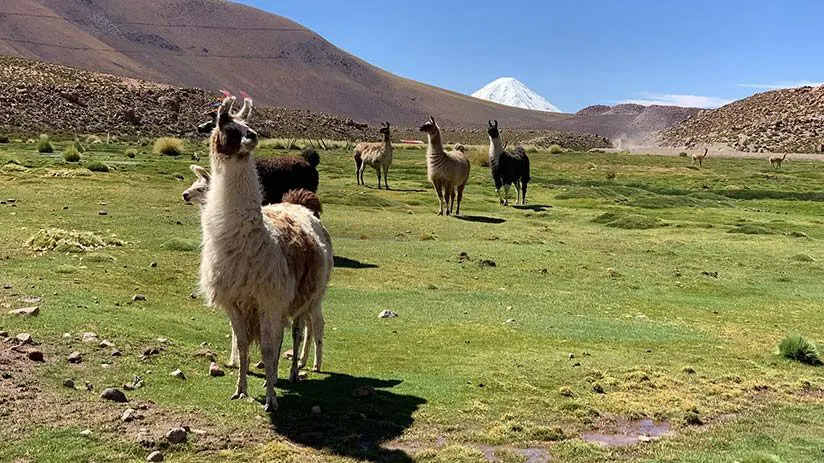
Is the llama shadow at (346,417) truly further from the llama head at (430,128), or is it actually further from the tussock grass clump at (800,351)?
the llama head at (430,128)

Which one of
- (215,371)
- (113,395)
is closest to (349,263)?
(215,371)

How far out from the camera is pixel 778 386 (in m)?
8.87

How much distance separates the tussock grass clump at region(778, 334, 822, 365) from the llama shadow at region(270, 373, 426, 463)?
226 inches

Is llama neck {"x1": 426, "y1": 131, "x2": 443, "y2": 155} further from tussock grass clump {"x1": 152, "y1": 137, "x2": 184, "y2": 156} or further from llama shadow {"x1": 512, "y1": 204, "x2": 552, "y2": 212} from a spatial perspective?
tussock grass clump {"x1": 152, "y1": 137, "x2": 184, "y2": 156}

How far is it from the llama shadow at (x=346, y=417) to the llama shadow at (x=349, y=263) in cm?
749

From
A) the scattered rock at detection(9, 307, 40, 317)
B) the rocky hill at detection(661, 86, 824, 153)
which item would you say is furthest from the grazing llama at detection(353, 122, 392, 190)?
the rocky hill at detection(661, 86, 824, 153)

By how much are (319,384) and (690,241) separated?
1685 cm

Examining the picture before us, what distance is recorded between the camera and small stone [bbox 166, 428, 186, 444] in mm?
5859

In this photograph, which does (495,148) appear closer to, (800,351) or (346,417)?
(800,351)

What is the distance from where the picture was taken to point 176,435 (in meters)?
5.89

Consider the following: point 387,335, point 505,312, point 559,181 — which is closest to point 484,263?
point 505,312

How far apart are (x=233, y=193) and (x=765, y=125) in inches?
4207

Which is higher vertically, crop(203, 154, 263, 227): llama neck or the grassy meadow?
crop(203, 154, 263, 227): llama neck

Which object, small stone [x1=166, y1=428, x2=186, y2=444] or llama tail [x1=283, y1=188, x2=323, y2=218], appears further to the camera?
llama tail [x1=283, y1=188, x2=323, y2=218]
